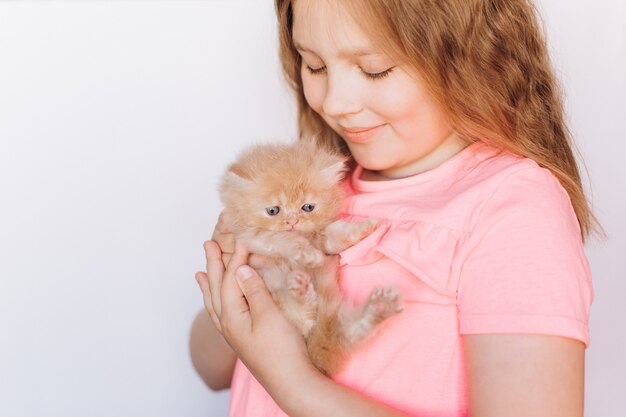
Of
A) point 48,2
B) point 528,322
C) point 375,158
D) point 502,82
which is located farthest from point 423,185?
point 48,2

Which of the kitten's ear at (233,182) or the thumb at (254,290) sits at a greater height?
the kitten's ear at (233,182)

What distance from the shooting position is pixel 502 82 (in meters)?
1.40

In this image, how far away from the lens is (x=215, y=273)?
4.87 feet

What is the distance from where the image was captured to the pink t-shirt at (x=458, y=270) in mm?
1121

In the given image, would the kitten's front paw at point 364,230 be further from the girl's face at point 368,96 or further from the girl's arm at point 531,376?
the girl's arm at point 531,376

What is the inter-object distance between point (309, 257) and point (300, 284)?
58mm

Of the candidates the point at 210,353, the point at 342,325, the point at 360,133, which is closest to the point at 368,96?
the point at 360,133

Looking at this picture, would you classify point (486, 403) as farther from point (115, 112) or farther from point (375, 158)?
point (115, 112)

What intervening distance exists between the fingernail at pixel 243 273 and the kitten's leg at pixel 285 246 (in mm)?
45

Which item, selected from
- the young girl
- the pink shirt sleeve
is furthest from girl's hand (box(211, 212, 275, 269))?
the pink shirt sleeve

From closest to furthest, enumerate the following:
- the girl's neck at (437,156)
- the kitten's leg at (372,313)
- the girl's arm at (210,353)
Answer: the kitten's leg at (372,313), the girl's neck at (437,156), the girl's arm at (210,353)

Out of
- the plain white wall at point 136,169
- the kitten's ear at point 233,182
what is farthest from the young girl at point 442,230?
the plain white wall at point 136,169

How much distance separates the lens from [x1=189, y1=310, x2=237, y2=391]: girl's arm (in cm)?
172

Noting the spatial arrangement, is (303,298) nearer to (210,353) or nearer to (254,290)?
(254,290)
